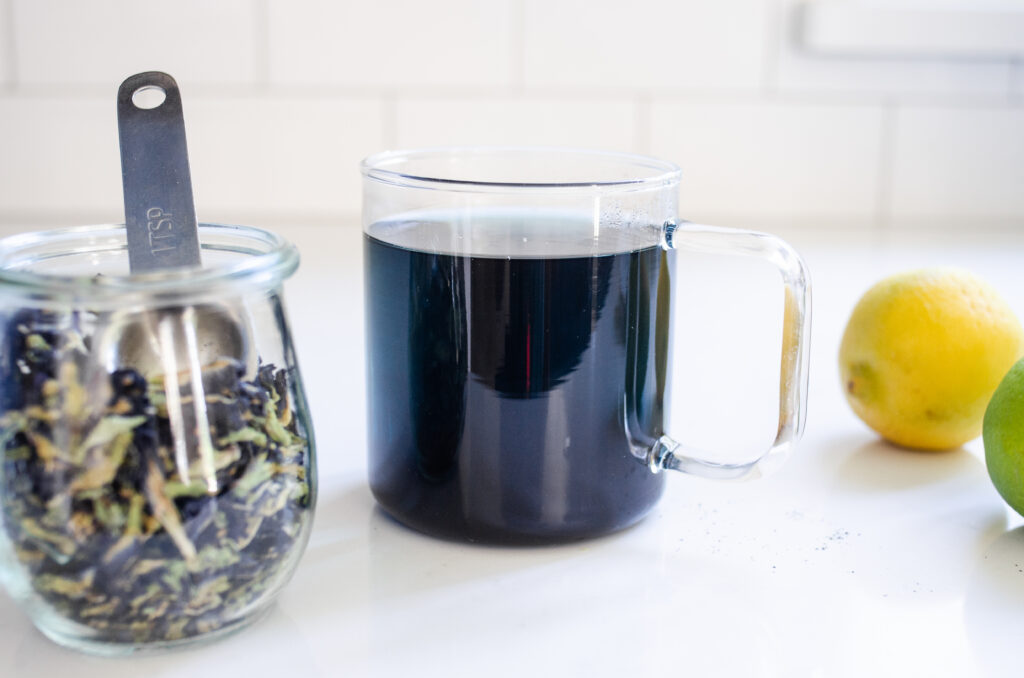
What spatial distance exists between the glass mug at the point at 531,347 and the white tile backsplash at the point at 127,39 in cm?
87

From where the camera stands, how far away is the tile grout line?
4.69 ft

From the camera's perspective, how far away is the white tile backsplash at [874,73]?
138 cm

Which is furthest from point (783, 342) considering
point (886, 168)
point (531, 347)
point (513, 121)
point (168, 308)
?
point (886, 168)

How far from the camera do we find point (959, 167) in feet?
4.79

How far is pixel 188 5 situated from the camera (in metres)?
1.30

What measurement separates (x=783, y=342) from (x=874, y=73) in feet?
3.32

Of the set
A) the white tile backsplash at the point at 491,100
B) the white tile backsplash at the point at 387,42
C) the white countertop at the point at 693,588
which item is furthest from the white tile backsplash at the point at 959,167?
the white countertop at the point at 693,588

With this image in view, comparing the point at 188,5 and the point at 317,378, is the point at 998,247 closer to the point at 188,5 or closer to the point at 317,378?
the point at 317,378

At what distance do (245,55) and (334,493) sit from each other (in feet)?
2.85

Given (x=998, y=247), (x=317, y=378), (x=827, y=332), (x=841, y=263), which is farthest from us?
(x=998, y=247)

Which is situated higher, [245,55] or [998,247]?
[245,55]

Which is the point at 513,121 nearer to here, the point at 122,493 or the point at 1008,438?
the point at 1008,438

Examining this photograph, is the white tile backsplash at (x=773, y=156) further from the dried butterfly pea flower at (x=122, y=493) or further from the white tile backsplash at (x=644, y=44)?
the dried butterfly pea flower at (x=122, y=493)

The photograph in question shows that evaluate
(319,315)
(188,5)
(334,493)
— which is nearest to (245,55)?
(188,5)
